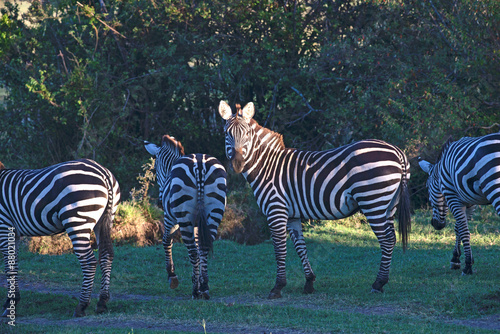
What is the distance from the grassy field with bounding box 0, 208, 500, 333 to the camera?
6992mm

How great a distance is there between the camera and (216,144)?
62.7 feet

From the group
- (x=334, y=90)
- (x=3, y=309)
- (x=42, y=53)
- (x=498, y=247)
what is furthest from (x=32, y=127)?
(x=498, y=247)

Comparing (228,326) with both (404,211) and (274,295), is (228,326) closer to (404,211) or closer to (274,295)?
(274,295)

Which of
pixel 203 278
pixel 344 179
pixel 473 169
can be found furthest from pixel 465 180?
pixel 203 278

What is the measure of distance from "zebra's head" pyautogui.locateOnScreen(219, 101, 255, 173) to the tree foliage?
6616mm

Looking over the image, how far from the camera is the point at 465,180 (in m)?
8.98

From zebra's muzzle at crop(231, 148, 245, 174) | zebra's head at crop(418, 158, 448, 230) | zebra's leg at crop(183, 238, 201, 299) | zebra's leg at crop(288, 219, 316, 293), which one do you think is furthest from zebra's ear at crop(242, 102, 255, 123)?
zebra's head at crop(418, 158, 448, 230)

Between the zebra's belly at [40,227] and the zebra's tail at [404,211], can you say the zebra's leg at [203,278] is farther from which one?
the zebra's tail at [404,211]

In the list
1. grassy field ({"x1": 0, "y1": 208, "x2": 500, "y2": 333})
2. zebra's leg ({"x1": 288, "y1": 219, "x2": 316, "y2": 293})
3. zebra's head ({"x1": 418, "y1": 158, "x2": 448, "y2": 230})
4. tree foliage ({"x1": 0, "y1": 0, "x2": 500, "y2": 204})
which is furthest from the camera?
tree foliage ({"x1": 0, "y1": 0, "x2": 500, "y2": 204})

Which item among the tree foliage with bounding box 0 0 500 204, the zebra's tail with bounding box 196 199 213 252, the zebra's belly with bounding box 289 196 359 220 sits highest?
the tree foliage with bounding box 0 0 500 204

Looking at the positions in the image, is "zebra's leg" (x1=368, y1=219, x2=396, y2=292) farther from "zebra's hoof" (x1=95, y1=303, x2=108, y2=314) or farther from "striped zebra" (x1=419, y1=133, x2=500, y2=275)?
"zebra's hoof" (x1=95, y1=303, x2=108, y2=314)

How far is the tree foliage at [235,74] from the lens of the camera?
14719 mm

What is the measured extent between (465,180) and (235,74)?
996cm

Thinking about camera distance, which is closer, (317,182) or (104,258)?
(104,258)
